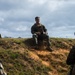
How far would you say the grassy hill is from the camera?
16062 millimetres

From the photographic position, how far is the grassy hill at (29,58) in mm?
16062

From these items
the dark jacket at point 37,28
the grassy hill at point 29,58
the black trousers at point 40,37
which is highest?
the dark jacket at point 37,28

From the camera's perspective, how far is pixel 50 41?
1977 centimetres

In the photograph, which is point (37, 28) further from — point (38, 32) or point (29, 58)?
point (29, 58)

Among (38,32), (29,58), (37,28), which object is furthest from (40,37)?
(29,58)

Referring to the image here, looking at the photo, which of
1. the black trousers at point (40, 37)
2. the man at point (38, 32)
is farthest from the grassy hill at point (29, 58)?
the man at point (38, 32)

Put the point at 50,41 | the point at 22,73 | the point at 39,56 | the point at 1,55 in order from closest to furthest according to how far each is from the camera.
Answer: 1. the point at 22,73
2. the point at 1,55
3. the point at 39,56
4. the point at 50,41

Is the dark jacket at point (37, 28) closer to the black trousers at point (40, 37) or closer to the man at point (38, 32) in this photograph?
the man at point (38, 32)

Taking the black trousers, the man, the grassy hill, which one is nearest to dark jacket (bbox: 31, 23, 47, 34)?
the man

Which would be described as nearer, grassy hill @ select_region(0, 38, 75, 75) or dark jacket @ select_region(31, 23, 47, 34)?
grassy hill @ select_region(0, 38, 75, 75)

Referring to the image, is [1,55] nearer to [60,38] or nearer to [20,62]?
[20,62]

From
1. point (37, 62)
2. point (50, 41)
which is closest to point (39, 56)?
point (37, 62)

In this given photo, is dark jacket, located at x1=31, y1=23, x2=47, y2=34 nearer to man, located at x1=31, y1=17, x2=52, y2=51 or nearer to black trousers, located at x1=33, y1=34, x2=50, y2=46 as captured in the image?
man, located at x1=31, y1=17, x2=52, y2=51

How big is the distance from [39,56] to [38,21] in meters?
1.85
